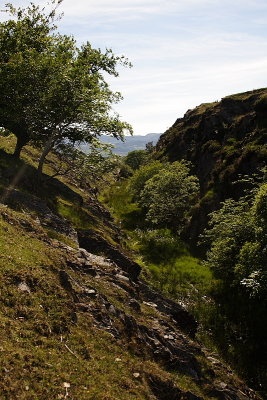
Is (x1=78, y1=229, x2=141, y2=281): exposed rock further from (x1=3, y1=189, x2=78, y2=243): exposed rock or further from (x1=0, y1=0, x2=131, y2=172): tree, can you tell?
(x1=0, y1=0, x2=131, y2=172): tree

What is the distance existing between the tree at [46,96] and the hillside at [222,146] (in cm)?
1350

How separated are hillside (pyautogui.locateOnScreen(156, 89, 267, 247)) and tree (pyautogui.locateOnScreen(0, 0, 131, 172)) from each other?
1350cm

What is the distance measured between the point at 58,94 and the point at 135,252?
49.9 feet

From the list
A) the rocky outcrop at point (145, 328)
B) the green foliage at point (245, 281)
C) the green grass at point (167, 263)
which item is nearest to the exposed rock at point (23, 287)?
the rocky outcrop at point (145, 328)

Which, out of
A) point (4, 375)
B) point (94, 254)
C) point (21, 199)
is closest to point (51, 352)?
point (4, 375)

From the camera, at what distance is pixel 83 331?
11.2m

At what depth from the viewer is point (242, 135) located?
45781 millimetres

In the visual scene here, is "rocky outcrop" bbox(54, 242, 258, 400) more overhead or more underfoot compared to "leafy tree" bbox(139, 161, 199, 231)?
more underfoot

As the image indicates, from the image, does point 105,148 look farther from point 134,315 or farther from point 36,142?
point 134,315

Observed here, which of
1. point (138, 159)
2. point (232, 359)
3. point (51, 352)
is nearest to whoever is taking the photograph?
point (51, 352)

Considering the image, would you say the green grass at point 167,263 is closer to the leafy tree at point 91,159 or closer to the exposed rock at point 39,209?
the exposed rock at point 39,209

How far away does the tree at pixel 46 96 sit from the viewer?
1030 inches

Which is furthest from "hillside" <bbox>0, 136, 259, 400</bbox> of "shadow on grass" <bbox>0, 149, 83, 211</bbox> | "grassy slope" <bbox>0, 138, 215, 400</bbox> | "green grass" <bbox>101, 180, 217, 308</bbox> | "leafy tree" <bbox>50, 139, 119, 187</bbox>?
"leafy tree" <bbox>50, 139, 119, 187</bbox>

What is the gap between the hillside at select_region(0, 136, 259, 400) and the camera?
877 centimetres
